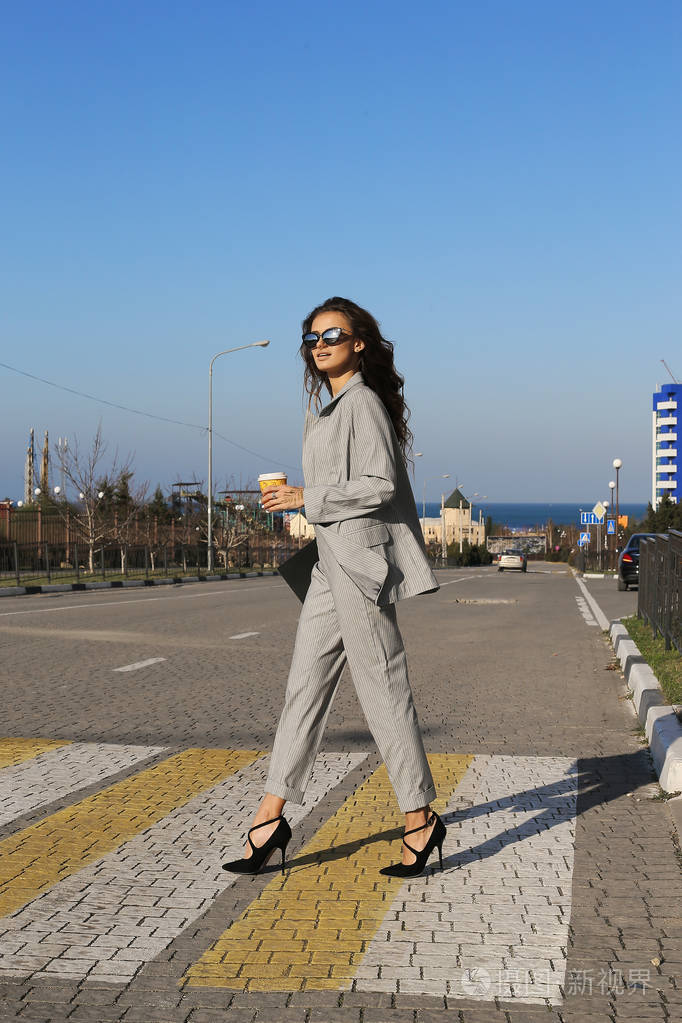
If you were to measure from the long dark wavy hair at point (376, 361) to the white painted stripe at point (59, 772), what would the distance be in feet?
7.90

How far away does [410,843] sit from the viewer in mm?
4305

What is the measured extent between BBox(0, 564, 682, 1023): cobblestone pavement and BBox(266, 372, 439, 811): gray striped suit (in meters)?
0.48

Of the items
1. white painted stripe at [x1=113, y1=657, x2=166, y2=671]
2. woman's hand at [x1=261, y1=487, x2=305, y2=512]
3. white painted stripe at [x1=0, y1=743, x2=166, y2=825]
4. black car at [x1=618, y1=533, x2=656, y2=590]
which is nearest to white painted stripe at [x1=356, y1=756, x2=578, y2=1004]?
woman's hand at [x1=261, y1=487, x2=305, y2=512]

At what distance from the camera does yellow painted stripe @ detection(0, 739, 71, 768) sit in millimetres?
6629

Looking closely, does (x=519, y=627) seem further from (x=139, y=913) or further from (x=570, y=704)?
(x=139, y=913)

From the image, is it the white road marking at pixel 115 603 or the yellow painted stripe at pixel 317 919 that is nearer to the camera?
the yellow painted stripe at pixel 317 919

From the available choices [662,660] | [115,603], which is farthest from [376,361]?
[115,603]

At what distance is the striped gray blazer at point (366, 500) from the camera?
13.9 feet

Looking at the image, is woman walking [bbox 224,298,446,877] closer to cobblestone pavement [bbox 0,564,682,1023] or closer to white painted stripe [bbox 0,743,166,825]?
cobblestone pavement [bbox 0,564,682,1023]

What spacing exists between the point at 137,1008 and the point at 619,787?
3508 millimetres

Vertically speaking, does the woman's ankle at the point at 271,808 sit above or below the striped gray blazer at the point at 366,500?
below

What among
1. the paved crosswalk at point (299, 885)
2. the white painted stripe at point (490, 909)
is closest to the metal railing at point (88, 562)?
the paved crosswalk at point (299, 885)

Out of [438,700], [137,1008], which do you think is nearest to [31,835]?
[137,1008]

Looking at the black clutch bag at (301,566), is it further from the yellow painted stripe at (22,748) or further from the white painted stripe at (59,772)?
the yellow painted stripe at (22,748)
